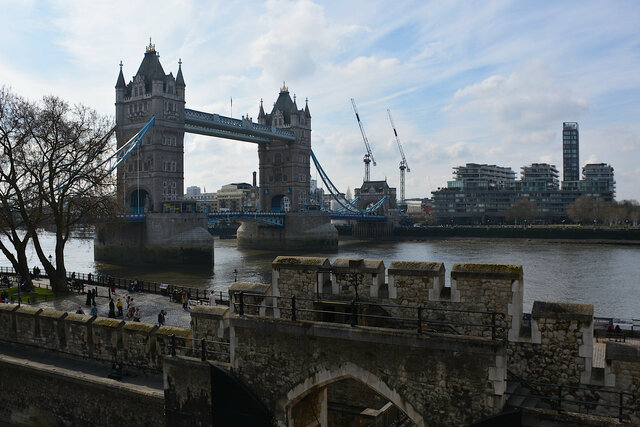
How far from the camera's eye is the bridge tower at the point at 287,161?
97.2 metres

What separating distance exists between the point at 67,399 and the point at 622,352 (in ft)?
39.4

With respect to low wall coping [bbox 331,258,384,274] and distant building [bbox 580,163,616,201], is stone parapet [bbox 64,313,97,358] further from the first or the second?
distant building [bbox 580,163,616,201]

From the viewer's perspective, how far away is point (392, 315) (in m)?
8.20

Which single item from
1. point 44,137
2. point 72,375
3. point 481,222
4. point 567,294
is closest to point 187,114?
point 44,137

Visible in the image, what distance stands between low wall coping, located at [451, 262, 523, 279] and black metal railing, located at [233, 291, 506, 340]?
523mm

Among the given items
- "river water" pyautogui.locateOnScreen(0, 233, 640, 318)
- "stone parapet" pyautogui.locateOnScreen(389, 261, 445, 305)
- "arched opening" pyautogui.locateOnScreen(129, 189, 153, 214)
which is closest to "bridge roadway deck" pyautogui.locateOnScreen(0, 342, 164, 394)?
"stone parapet" pyautogui.locateOnScreen(389, 261, 445, 305)

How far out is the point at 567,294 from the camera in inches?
1414

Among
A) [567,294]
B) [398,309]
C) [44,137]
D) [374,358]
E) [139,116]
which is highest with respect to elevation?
[139,116]

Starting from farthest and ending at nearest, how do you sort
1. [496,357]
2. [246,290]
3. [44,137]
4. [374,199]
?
[374,199] → [44,137] → [246,290] → [496,357]

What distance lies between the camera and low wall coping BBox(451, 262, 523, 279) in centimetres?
729

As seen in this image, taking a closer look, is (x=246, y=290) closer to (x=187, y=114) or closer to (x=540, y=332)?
(x=540, y=332)

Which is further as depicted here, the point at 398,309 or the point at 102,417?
the point at 102,417

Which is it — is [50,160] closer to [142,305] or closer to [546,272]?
[142,305]

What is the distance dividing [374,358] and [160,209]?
64.2m
